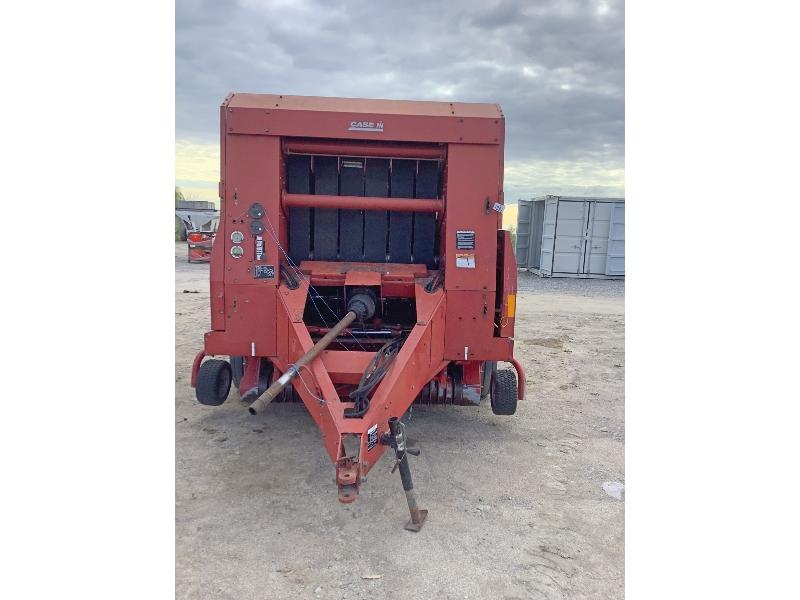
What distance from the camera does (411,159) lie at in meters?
4.84

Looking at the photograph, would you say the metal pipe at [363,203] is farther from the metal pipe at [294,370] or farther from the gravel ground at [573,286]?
the gravel ground at [573,286]

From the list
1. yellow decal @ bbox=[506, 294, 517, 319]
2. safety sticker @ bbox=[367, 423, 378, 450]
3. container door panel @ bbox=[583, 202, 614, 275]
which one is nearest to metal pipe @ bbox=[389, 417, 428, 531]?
safety sticker @ bbox=[367, 423, 378, 450]

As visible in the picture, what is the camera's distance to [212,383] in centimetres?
451

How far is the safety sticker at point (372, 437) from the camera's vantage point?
326 cm

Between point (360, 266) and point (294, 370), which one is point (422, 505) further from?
point (360, 266)

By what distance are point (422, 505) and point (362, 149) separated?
2541mm

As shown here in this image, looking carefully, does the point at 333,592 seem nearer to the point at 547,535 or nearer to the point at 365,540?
the point at 365,540

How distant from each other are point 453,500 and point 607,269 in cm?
1297

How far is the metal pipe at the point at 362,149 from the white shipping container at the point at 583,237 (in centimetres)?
1141

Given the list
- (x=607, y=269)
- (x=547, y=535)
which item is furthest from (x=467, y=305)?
(x=607, y=269)

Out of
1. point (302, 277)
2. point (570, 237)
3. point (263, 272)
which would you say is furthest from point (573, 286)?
point (263, 272)

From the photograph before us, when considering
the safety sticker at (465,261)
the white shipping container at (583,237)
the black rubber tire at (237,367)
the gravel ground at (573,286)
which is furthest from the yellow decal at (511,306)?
the white shipping container at (583,237)

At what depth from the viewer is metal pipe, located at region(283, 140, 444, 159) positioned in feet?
14.4

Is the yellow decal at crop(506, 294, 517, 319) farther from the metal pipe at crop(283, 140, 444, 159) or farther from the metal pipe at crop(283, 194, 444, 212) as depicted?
the metal pipe at crop(283, 140, 444, 159)
